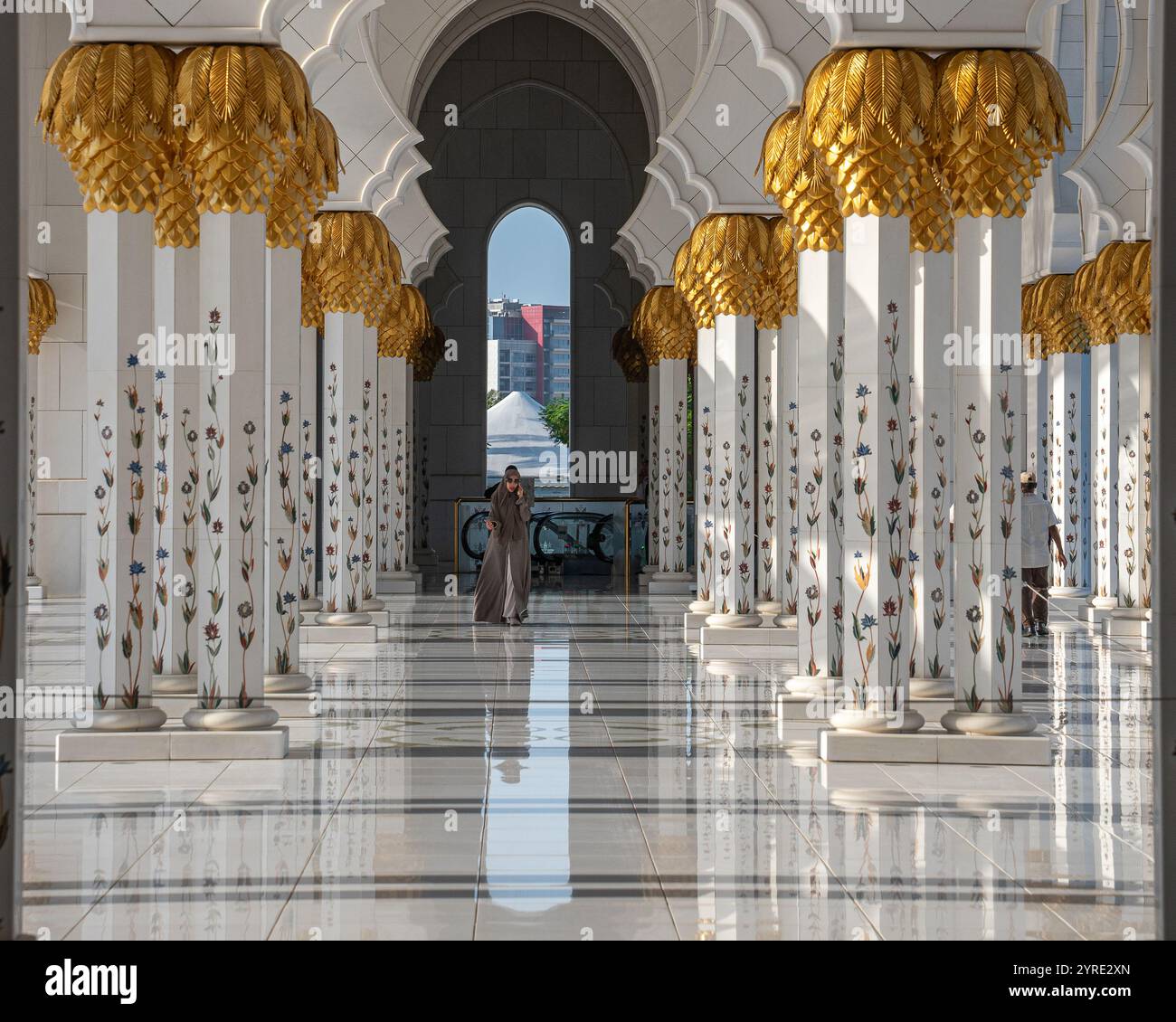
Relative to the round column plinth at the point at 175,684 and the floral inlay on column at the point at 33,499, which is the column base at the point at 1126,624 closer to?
the round column plinth at the point at 175,684

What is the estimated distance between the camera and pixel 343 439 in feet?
32.7

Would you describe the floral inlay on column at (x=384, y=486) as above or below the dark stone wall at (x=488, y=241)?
below

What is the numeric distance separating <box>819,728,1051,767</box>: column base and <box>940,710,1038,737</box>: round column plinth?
0.05 m

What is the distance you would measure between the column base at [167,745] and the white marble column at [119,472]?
0.08 meters

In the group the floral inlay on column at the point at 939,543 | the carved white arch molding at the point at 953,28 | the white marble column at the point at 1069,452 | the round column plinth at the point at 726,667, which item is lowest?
the round column plinth at the point at 726,667

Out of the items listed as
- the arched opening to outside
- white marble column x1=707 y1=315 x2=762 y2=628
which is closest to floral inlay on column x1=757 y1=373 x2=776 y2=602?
white marble column x1=707 y1=315 x2=762 y2=628

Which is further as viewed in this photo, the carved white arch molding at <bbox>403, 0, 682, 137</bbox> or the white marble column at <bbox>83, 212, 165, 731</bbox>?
the carved white arch molding at <bbox>403, 0, 682, 137</bbox>

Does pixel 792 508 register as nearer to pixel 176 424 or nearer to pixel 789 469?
pixel 789 469

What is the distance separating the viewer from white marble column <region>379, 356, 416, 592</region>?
14.1m

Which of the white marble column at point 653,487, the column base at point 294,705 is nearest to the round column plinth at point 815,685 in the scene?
the column base at point 294,705

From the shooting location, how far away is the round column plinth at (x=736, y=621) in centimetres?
1027

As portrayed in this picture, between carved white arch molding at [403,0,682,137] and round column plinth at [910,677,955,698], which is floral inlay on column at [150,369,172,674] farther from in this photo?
carved white arch molding at [403,0,682,137]

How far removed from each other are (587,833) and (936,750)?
186 centimetres
